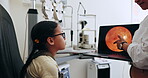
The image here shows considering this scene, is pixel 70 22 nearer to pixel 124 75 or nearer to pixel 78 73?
pixel 78 73

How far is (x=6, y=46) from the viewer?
94cm

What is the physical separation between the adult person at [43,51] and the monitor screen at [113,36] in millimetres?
990

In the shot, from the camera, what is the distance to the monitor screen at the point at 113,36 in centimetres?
192

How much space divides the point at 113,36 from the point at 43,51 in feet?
4.15

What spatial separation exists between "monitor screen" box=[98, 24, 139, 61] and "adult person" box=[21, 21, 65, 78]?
99cm

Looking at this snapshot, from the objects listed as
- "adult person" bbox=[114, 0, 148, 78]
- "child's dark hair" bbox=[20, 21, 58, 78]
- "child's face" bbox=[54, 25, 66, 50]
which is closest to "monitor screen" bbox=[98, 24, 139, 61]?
"adult person" bbox=[114, 0, 148, 78]

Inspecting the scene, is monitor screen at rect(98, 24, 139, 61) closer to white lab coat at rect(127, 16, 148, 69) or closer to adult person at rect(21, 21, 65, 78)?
white lab coat at rect(127, 16, 148, 69)

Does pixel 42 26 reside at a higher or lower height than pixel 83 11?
lower

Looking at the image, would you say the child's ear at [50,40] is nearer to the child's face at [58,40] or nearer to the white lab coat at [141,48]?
the child's face at [58,40]

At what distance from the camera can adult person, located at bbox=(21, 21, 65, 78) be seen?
0.86 meters

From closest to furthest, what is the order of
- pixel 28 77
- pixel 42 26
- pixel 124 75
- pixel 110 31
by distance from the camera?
1. pixel 28 77
2. pixel 42 26
3. pixel 110 31
4. pixel 124 75

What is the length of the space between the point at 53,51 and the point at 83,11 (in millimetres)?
2159

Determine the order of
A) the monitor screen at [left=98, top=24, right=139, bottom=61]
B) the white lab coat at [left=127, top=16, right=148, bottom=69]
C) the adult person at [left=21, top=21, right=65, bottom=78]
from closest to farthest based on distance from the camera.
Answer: the adult person at [left=21, top=21, right=65, bottom=78], the white lab coat at [left=127, top=16, right=148, bottom=69], the monitor screen at [left=98, top=24, right=139, bottom=61]

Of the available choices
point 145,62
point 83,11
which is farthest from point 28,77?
point 83,11
